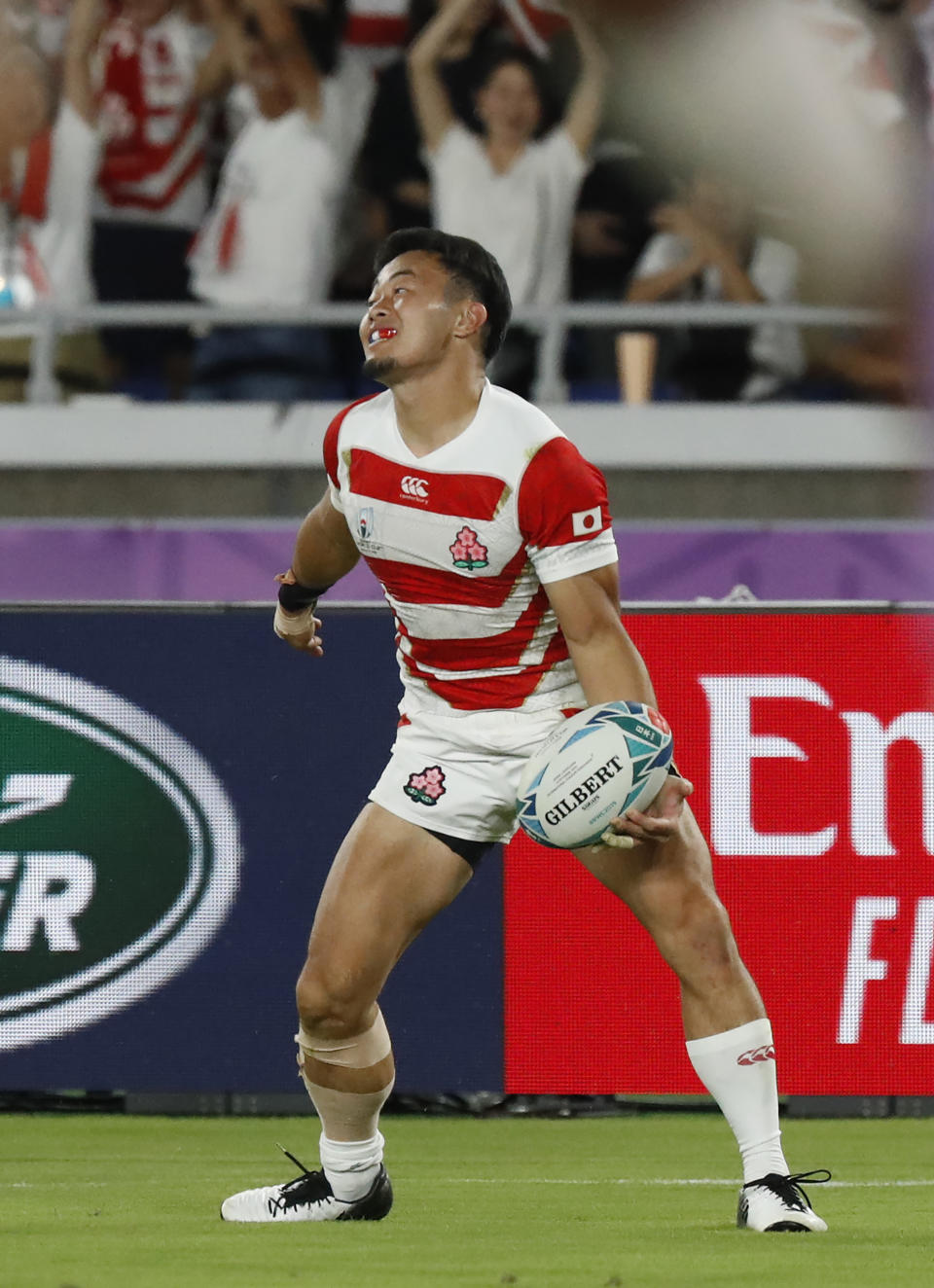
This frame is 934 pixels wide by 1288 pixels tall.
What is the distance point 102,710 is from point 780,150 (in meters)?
5.09

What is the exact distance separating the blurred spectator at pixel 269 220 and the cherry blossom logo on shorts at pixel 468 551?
610cm

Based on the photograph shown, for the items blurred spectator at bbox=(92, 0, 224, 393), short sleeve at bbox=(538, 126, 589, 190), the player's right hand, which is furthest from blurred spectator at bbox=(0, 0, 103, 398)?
the player's right hand

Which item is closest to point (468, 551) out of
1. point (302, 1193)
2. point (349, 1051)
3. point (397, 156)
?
point (349, 1051)

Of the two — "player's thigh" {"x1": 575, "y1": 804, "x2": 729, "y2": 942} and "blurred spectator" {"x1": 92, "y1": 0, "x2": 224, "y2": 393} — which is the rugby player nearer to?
"player's thigh" {"x1": 575, "y1": 804, "x2": 729, "y2": 942}

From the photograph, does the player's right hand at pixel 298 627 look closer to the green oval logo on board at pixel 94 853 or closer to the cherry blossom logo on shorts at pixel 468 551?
the cherry blossom logo on shorts at pixel 468 551

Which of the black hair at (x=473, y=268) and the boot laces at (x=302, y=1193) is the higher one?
the black hair at (x=473, y=268)

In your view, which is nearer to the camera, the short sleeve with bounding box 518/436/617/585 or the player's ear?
the short sleeve with bounding box 518/436/617/585

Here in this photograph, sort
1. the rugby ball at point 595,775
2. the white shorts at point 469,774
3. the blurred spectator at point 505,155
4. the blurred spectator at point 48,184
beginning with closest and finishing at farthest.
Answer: the rugby ball at point 595,775
the white shorts at point 469,774
the blurred spectator at point 505,155
the blurred spectator at point 48,184

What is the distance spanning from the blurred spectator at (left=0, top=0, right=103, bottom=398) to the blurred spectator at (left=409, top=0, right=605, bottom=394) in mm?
1609

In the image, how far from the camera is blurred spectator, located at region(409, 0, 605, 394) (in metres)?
10.5

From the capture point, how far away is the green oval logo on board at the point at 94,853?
690cm

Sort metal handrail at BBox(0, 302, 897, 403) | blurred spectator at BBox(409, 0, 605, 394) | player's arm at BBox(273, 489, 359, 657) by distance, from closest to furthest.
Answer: player's arm at BBox(273, 489, 359, 657) → metal handrail at BBox(0, 302, 897, 403) → blurred spectator at BBox(409, 0, 605, 394)

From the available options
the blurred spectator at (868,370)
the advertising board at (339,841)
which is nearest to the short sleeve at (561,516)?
the advertising board at (339,841)

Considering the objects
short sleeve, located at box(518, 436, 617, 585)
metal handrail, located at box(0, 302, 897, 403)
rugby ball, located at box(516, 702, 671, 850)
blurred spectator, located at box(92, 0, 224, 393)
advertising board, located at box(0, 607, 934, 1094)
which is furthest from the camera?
blurred spectator, located at box(92, 0, 224, 393)
